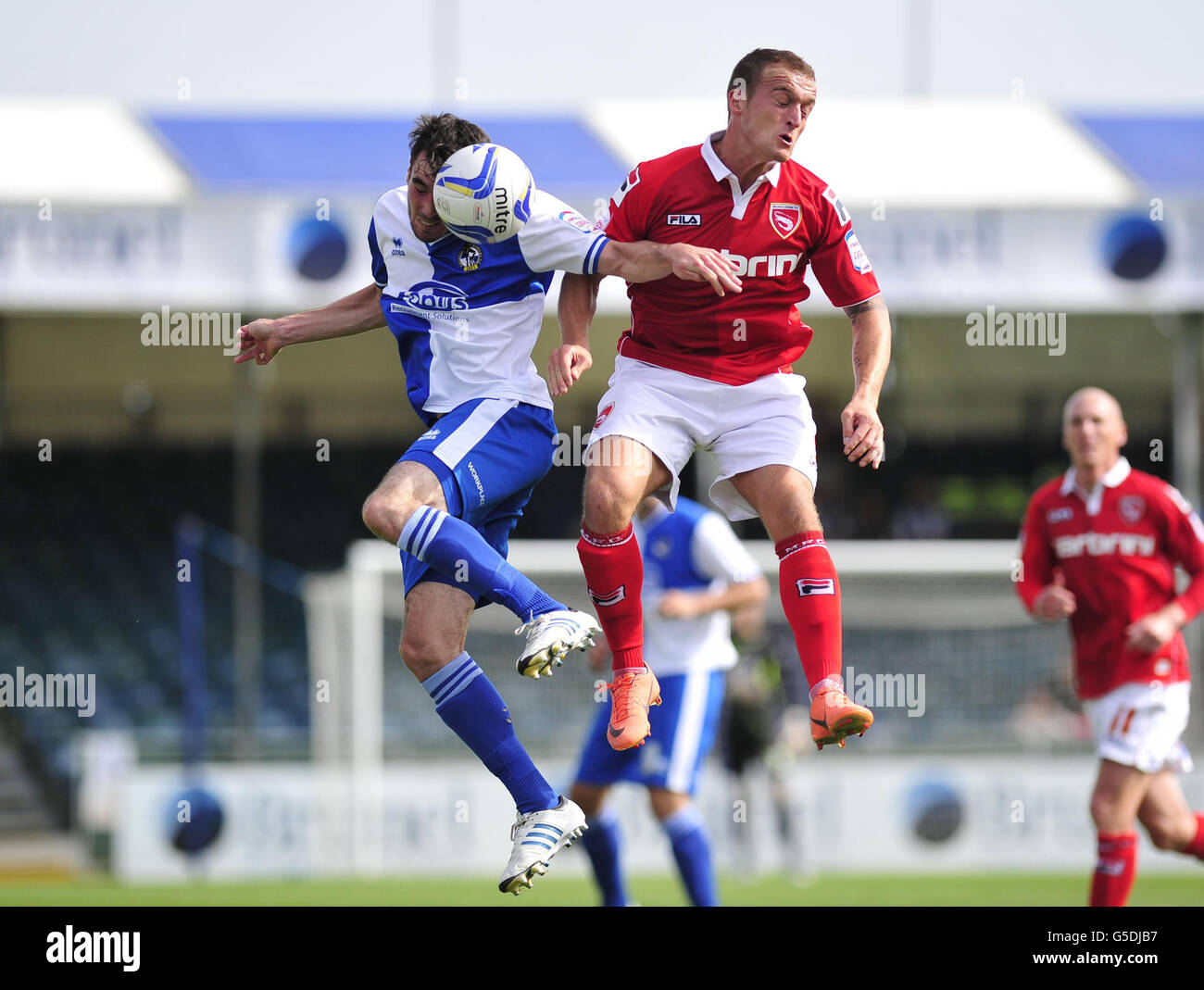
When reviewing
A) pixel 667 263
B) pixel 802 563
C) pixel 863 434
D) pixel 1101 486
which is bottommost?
pixel 802 563

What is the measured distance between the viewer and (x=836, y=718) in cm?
548

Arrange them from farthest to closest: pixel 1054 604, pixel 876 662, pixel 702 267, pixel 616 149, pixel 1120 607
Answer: pixel 616 149 < pixel 876 662 < pixel 1120 607 < pixel 1054 604 < pixel 702 267

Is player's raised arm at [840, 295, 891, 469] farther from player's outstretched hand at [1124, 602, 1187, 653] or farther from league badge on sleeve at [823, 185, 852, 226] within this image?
player's outstretched hand at [1124, 602, 1187, 653]

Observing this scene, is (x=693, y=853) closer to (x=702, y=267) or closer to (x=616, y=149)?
(x=702, y=267)

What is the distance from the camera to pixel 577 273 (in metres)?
5.92

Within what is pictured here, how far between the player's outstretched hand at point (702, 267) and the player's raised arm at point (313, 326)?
4.38ft

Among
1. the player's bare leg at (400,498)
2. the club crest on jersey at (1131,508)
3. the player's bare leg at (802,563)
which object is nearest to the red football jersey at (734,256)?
the player's bare leg at (802,563)

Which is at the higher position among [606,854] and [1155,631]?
[1155,631]

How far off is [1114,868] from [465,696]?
12.6 ft

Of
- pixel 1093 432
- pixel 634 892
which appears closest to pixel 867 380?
pixel 1093 432

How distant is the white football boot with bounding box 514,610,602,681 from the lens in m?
5.35

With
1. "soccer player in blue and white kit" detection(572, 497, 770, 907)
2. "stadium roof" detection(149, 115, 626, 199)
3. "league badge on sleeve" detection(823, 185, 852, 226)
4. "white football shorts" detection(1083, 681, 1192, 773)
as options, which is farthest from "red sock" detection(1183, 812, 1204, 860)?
"stadium roof" detection(149, 115, 626, 199)

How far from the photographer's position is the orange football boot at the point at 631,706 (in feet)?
18.9
